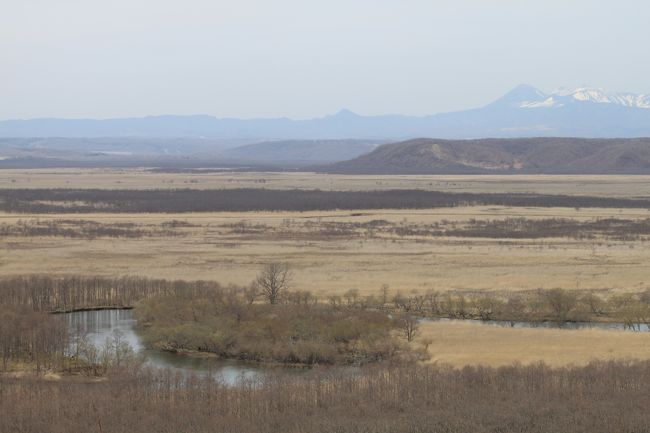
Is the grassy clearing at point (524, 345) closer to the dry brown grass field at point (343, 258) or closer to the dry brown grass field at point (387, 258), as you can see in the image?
the dry brown grass field at point (387, 258)

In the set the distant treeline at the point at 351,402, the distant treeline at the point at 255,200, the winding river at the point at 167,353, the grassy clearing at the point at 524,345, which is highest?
the distant treeline at the point at 351,402

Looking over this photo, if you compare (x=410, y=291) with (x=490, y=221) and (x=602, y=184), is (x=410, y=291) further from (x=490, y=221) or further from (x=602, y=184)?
(x=602, y=184)

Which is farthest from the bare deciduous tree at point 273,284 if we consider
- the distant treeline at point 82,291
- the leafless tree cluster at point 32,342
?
the leafless tree cluster at point 32,342

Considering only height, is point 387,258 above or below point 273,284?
below

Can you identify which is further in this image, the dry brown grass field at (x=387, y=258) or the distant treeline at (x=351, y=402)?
the dry brown grass field at (x=387, y=258)

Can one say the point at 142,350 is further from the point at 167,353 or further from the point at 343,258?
the point at 343,258

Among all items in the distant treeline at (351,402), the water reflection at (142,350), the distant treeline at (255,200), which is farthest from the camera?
the distant treeline at (255,200)

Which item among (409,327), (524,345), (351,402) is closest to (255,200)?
(409,327)
